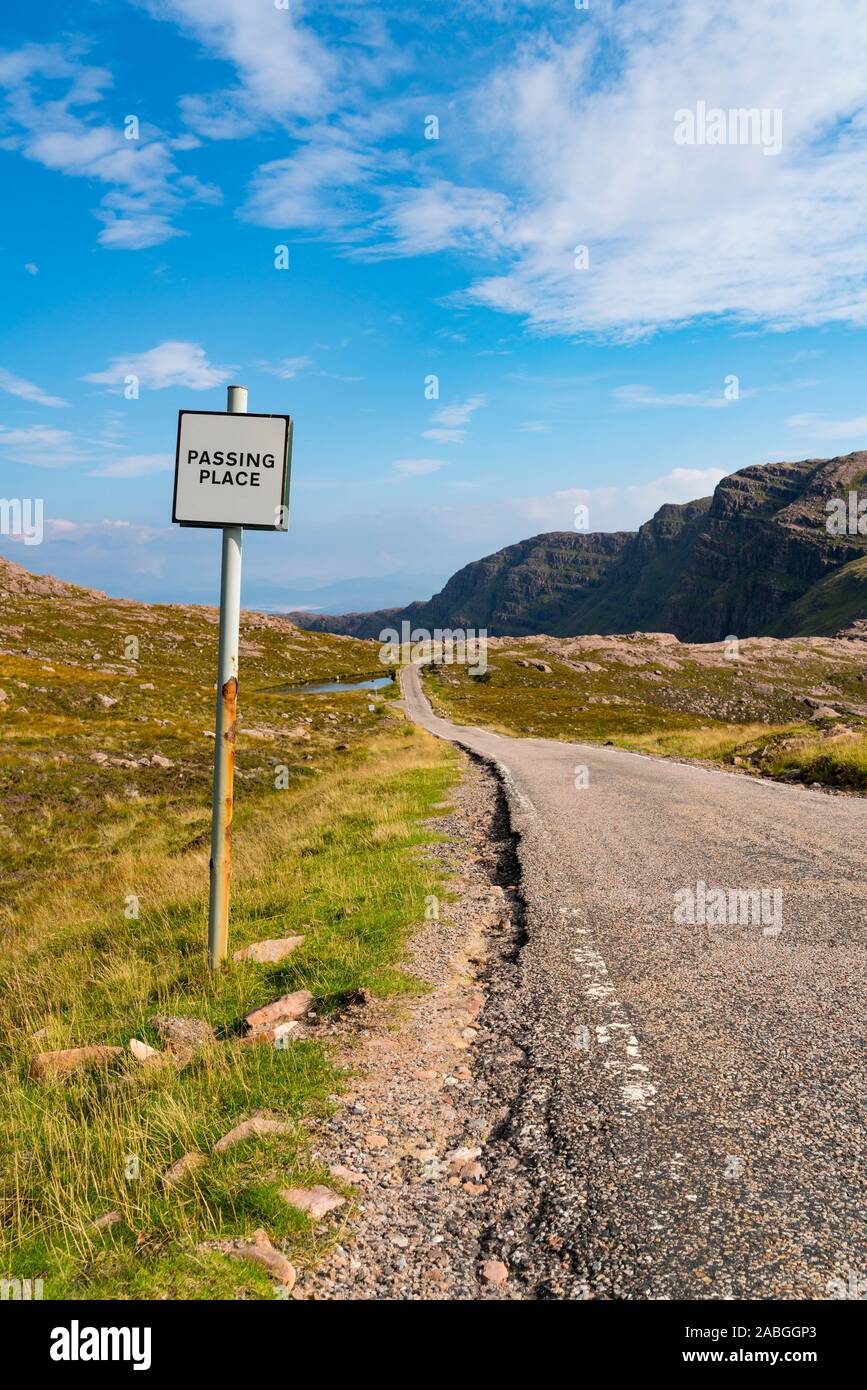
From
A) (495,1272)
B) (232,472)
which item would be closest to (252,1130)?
(495,1272)

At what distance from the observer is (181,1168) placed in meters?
4.27

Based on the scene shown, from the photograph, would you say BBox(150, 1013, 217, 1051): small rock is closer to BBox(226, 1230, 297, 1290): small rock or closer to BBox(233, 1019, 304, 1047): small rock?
BBox(233, 1019, 304, 1047): small rock

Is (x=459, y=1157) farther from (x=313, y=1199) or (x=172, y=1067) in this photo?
(x=172, y=1067)

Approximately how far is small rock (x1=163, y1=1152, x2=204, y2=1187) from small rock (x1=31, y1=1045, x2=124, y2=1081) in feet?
6.53

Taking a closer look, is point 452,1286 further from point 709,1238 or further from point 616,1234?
point 709,1238

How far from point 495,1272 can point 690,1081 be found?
2.17m

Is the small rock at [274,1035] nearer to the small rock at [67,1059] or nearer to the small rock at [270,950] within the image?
the small rock at [67,1059]

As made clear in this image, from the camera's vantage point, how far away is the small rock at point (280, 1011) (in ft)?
20.8

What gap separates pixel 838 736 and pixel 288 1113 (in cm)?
2486

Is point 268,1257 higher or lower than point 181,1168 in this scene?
higher

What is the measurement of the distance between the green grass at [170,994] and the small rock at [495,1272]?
2.66ft

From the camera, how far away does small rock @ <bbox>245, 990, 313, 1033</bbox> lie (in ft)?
20.8

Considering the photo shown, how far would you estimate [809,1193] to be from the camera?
3916 mm

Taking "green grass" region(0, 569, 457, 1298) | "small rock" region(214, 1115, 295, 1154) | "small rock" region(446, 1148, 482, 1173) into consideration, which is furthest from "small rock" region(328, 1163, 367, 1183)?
"small rock" region(446, 1148, 482, 1173)
